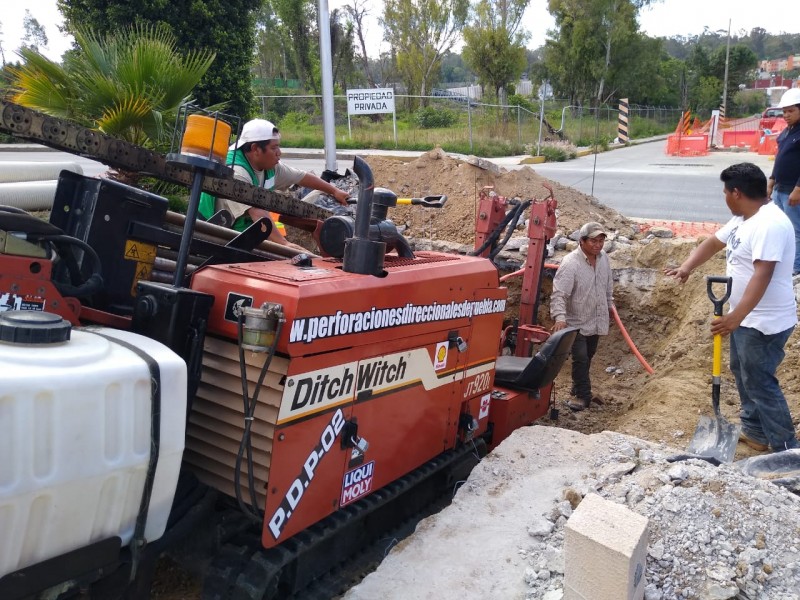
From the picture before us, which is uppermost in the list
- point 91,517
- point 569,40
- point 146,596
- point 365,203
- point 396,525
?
point 569,40

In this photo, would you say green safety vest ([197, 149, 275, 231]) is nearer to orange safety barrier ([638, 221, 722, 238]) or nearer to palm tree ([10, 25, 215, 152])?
palm tree ([10, 25, 215, 152])

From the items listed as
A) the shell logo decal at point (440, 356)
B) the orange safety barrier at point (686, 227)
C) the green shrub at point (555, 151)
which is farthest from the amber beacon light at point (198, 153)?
the green shrub at point (555, 151)

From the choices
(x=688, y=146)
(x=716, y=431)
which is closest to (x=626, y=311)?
(x=716, y=431)

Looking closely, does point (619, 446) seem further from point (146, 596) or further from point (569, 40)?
point (569, 40)

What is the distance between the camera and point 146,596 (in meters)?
2.57

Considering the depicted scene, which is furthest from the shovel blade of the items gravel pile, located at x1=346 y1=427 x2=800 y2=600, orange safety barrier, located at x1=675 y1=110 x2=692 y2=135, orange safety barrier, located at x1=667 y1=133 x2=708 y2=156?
orange safety barrier, located at x1=675 y1=110 x2=692 y2=135

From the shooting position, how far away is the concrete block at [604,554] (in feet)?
8.47

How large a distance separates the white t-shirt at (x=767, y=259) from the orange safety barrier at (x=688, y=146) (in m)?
25.2

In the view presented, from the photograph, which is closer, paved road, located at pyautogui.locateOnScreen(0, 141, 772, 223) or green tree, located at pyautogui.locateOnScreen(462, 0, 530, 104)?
paved road, located at pyautogui.locateOnScreen(0, 141, 772, 223)

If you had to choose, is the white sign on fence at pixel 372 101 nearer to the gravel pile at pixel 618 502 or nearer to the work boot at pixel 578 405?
the work boot at pixel 578 405

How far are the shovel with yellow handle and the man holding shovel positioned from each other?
108 millimetres

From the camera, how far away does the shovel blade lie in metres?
4.68

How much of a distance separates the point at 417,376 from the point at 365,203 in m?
1.02

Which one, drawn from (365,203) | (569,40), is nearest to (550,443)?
(365,203)
